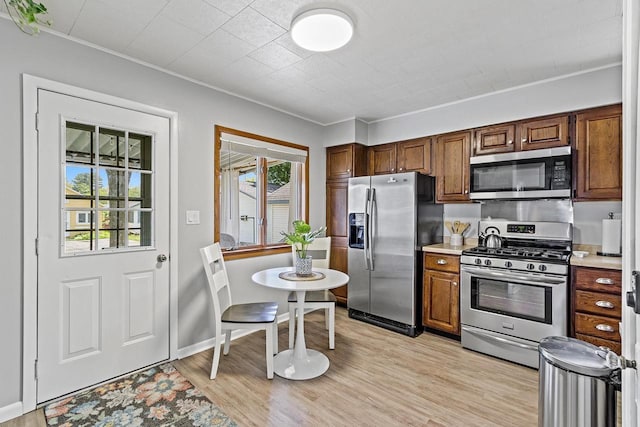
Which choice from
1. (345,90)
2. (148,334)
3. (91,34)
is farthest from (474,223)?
(91,34)

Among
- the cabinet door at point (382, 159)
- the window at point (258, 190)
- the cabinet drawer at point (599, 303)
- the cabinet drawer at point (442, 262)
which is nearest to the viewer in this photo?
the cabinet drawer at point (599, 303)

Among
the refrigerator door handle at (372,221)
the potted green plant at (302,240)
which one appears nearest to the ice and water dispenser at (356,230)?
the refrigerator door handle at (372,221)

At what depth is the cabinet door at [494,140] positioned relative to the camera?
316cm

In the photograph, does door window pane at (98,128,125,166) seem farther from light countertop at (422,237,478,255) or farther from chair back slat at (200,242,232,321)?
light countertop at (422,237,478,255)

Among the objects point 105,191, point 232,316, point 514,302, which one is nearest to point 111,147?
point 105,191

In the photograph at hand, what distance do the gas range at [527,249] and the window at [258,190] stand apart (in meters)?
2.10

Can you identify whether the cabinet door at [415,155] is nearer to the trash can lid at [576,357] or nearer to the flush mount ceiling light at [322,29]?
the flush mount ceiling light at [322,29]

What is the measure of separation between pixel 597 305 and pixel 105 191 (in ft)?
12.5

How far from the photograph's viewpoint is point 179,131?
9.20ft

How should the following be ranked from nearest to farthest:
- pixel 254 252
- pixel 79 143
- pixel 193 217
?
pixel 79 143
pixel 193 217
pixel 254 252

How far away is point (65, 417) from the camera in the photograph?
198cm

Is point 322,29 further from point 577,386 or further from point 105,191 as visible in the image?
point 577,386

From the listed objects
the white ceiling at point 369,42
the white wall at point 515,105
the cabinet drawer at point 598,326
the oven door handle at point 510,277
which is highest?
the white ceiling at point 369,42

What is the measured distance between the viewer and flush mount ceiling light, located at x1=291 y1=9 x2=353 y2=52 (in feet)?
6.23
